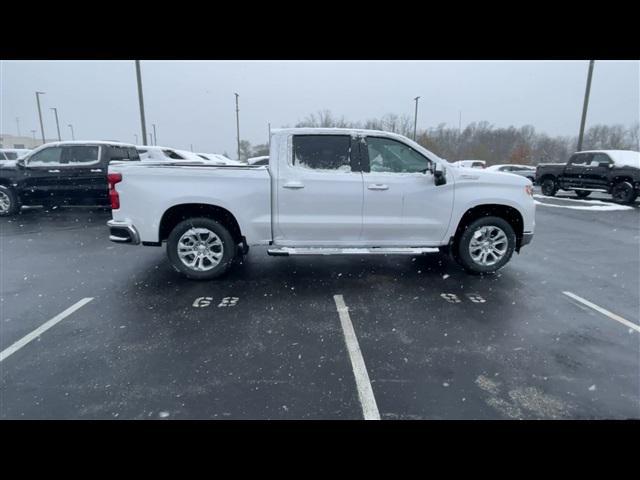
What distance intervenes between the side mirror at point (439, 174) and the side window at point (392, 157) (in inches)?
7.8

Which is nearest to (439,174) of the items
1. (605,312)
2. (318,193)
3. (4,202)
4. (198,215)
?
(318,193)

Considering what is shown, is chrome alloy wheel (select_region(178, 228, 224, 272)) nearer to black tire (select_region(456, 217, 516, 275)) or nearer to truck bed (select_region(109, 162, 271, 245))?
truck bed (select_region(109, 162, 271, 245))

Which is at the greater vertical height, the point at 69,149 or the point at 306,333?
the point at 69,149

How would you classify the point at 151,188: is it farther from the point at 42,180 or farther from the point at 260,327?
the point at 42,180

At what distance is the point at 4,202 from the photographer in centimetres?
962

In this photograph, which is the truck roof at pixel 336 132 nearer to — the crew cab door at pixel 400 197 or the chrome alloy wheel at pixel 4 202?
the crew cab door at pixel 400 197

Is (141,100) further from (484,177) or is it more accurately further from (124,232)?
(484,177)

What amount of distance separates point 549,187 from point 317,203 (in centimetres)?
1578

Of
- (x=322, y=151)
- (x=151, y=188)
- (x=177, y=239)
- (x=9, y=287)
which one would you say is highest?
(x=322, y=151)

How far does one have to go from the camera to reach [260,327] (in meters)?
3.60

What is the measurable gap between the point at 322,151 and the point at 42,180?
8690 mm

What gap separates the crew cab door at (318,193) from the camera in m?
4.73
